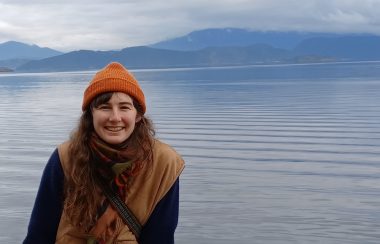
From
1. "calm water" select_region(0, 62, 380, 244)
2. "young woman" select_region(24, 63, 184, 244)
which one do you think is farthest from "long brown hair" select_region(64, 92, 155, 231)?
"calm water" select_region(0, 62, 380, 244)

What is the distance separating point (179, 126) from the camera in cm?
2716

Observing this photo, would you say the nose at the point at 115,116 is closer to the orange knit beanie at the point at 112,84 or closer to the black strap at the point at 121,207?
the orange knit beanie at the point at 112,84

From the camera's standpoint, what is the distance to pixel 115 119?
2594 mm

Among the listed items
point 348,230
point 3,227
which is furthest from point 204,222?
point 3,227

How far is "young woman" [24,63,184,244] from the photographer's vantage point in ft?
8.45

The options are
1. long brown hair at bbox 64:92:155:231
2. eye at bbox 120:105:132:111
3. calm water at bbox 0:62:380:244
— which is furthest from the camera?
calm water at bbox 0:62:380:244

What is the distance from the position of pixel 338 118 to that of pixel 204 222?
19.8 metres

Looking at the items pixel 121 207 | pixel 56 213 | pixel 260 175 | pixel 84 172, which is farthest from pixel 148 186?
pixel 260 175

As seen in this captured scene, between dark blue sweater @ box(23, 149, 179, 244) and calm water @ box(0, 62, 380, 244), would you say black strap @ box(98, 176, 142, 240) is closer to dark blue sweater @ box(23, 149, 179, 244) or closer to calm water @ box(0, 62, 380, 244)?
dark blue sweater @ box(23, 149, 179, 244)

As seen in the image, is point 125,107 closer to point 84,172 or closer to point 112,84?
point 112,84

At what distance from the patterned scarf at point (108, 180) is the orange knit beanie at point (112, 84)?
222 millimetres

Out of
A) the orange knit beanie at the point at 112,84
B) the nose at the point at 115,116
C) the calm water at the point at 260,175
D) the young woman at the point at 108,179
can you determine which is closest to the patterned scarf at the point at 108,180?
the young woman at the point at 108,179

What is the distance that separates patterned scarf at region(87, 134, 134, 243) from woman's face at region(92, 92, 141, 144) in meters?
0.04

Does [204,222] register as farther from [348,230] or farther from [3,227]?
[3,227]
